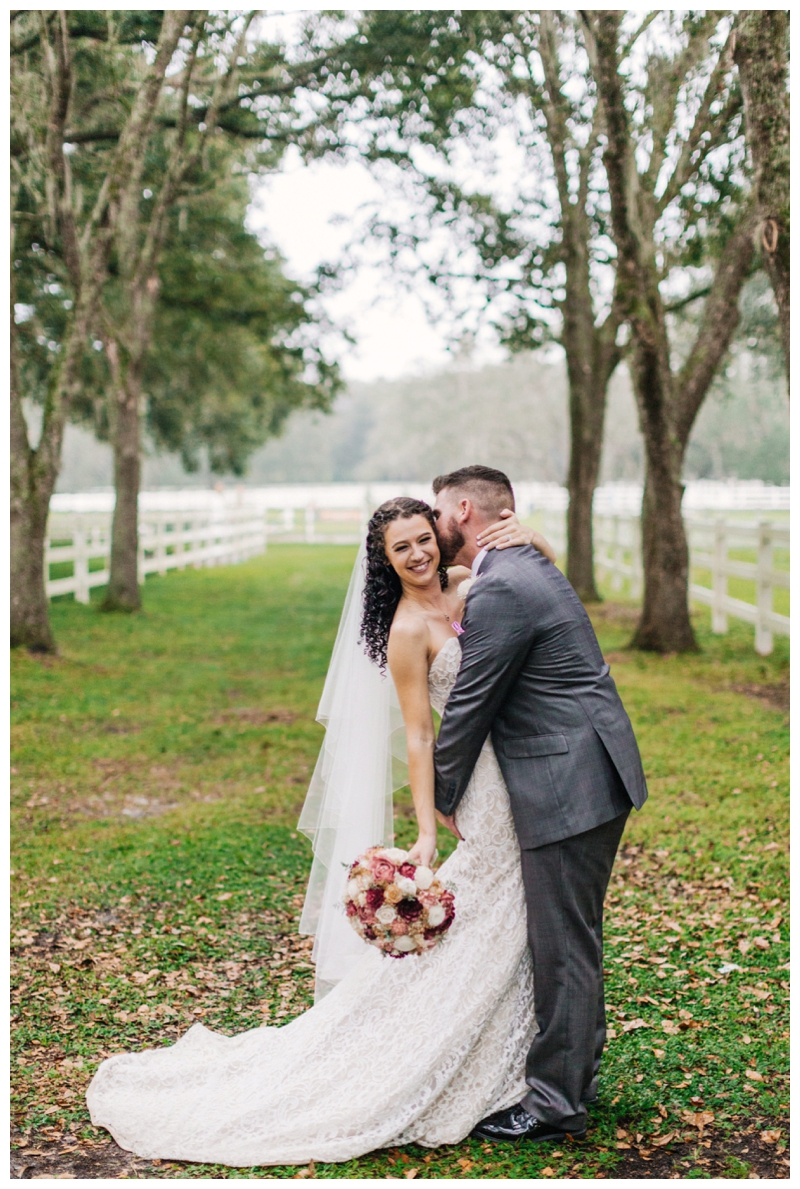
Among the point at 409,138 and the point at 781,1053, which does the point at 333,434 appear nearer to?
the point at 409,138

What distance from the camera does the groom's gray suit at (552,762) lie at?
138 inches

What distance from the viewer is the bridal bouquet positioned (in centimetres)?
342

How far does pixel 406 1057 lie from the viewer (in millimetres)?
3623

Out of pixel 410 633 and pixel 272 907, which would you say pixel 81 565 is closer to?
pixel 272 907

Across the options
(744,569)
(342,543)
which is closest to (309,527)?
(342,543)

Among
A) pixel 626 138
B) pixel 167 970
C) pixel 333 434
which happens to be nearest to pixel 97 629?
pixel 626 138

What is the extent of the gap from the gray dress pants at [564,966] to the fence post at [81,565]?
16880mm

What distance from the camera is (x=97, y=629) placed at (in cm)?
1611

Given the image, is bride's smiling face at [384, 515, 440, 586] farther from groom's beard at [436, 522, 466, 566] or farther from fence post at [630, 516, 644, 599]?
fence post at [630, 516, 644, 599]

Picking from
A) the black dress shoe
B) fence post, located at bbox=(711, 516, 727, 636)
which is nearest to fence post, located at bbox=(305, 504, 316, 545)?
→ fence post, located at bbox=(711, 516, 727, 636)

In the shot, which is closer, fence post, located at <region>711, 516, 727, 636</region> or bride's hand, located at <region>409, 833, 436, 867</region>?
bride's hand, located at <region>409, 833, 436, 867</region>

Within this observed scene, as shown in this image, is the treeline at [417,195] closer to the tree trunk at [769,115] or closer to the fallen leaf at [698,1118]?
the tree trunk at [769,115]

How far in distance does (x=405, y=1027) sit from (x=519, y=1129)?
0.49 m

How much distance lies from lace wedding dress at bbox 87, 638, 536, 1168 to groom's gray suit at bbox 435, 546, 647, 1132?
0.10m
